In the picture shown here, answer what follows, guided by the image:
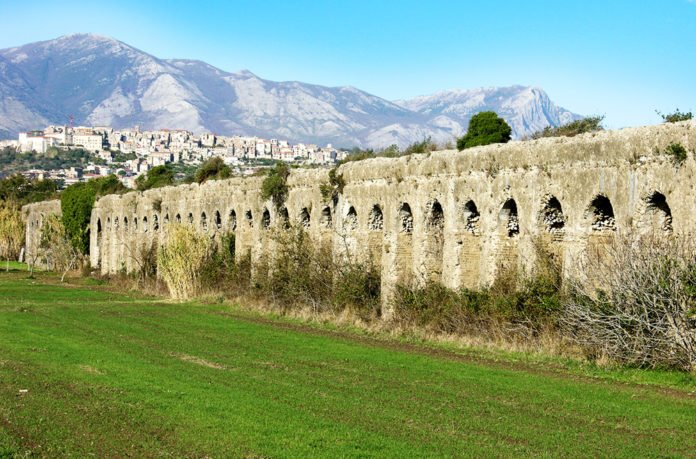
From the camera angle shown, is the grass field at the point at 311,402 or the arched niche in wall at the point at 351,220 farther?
the arched niche in wall at the point at 351,220

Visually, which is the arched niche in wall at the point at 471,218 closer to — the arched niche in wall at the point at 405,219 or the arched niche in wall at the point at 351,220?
the arched niche in wall at the point at 405,219

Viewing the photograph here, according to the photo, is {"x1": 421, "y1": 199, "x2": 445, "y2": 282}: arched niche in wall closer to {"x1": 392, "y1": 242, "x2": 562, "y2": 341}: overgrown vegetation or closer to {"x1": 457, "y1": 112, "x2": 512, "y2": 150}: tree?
{"x1": 392, "y1": 242, "x2": 562, "y2": 341}: overgrown vegetation

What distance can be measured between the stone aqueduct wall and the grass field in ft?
8.77

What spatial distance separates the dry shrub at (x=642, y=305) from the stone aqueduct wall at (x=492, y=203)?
665 mm

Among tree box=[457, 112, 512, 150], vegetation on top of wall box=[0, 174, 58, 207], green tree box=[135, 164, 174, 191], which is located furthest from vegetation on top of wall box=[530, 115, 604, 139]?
vegetation on top of wall box=[0, 174, 58, 207]

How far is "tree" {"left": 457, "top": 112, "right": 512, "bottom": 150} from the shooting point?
34688 mm

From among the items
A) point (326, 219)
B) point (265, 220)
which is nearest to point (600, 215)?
point (326, 219)

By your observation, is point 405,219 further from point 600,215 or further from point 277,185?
point 277,185

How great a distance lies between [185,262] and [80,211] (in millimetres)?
20712

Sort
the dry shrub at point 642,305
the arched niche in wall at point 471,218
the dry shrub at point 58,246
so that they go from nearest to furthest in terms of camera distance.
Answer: the dry shrub at point 642,305 < the arched niche in wall at point 471,218 < the dry shrub at point 58,246

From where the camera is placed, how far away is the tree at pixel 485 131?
34.7 metres

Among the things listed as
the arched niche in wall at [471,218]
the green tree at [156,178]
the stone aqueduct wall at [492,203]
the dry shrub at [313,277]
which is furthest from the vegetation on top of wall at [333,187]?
the green tree at [156,178]

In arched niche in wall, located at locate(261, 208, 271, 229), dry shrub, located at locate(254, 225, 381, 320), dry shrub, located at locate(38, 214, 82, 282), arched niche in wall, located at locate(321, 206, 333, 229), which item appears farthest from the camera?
dry shrub, located at locate(38, 214, 82, 282)

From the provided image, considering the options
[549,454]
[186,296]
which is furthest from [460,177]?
[186,296]
